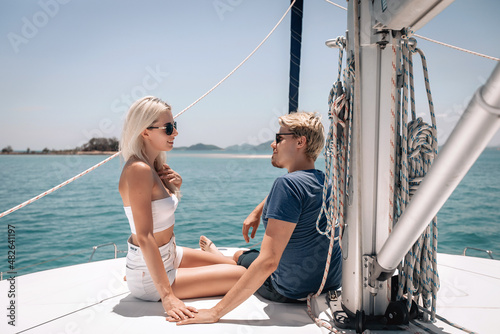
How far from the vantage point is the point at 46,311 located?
1898 millimetres

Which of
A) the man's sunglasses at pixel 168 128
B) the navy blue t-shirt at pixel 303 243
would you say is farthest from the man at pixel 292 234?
the man's sunglasses at pixel 168 128

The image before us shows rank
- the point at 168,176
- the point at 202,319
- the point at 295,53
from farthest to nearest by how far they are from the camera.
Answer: the point at 295,53 < the point at 168,176 < the point at 202,319

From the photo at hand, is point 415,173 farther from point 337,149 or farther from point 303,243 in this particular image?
point 303,243

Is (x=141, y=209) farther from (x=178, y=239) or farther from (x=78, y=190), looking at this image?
(x=78, y=190)

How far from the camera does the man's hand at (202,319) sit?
170 centimetres

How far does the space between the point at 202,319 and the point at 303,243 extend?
62 cm

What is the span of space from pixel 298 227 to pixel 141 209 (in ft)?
2.68

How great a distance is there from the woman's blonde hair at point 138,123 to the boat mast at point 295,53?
1087 mm

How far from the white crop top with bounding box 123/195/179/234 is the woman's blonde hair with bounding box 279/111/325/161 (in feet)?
2.54

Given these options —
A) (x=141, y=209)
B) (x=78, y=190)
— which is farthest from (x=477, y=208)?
(x=78, y=190)

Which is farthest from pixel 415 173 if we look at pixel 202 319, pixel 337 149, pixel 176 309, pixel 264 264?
pixel 176 309

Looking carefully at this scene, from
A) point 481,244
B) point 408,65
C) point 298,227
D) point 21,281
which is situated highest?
point 408,65

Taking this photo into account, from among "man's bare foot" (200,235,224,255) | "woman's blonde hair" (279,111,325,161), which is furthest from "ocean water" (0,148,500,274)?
"woman's blonde hair" (279,111,325,161)

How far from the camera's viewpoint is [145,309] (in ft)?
6.22
